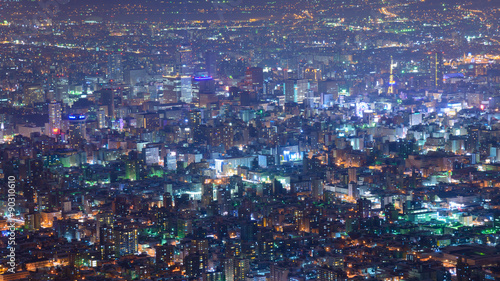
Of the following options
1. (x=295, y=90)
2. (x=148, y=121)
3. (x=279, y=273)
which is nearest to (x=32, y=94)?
(x=148, y=121)

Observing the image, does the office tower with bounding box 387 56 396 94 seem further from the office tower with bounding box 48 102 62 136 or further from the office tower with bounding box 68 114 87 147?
the office tower with bounding box 48 102 62 136

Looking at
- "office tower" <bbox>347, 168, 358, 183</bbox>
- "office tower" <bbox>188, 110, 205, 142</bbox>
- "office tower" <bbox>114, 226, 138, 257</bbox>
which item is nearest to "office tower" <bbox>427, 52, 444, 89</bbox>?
"office tower" <bbox>188, 110, 205, 142</bbox>

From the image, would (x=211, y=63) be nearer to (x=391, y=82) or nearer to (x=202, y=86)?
(x=202, y=86)

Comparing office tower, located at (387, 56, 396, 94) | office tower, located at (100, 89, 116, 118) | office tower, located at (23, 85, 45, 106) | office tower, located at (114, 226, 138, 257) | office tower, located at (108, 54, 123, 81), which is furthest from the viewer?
office tower, located at (108, 54, 123, 81)

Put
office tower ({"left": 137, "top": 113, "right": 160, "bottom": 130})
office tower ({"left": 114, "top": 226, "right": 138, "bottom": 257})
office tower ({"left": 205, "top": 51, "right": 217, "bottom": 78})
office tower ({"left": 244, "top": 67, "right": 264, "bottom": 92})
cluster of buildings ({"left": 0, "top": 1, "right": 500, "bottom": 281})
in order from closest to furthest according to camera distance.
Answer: cluster of buildings ({"left": 0, "top": 1, "right": 500, "bottom": 281}), office tower ({"left": 114, "top": 226, "right": 138, "bottom": 257}), office tower ({"left": 137, "top": 113, "right": 160, "bottom": 130}), office tower ({"left": 244, "top": 67, "right": 264, "bottom": 92}), office tower ({"left": 205, "top": 51, "right": 217, "bottom": 78})

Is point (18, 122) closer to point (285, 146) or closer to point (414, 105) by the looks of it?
point (285, 146)

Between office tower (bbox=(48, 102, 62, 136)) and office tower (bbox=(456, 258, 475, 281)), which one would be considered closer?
office tower (bbox=(456, 258, 475, 281))

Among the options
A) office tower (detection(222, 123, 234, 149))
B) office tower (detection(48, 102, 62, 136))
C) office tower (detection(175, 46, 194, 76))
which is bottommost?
office tower (detection(222, 123, 234, 149))

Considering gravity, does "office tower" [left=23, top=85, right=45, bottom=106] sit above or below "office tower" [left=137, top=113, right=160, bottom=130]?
above
